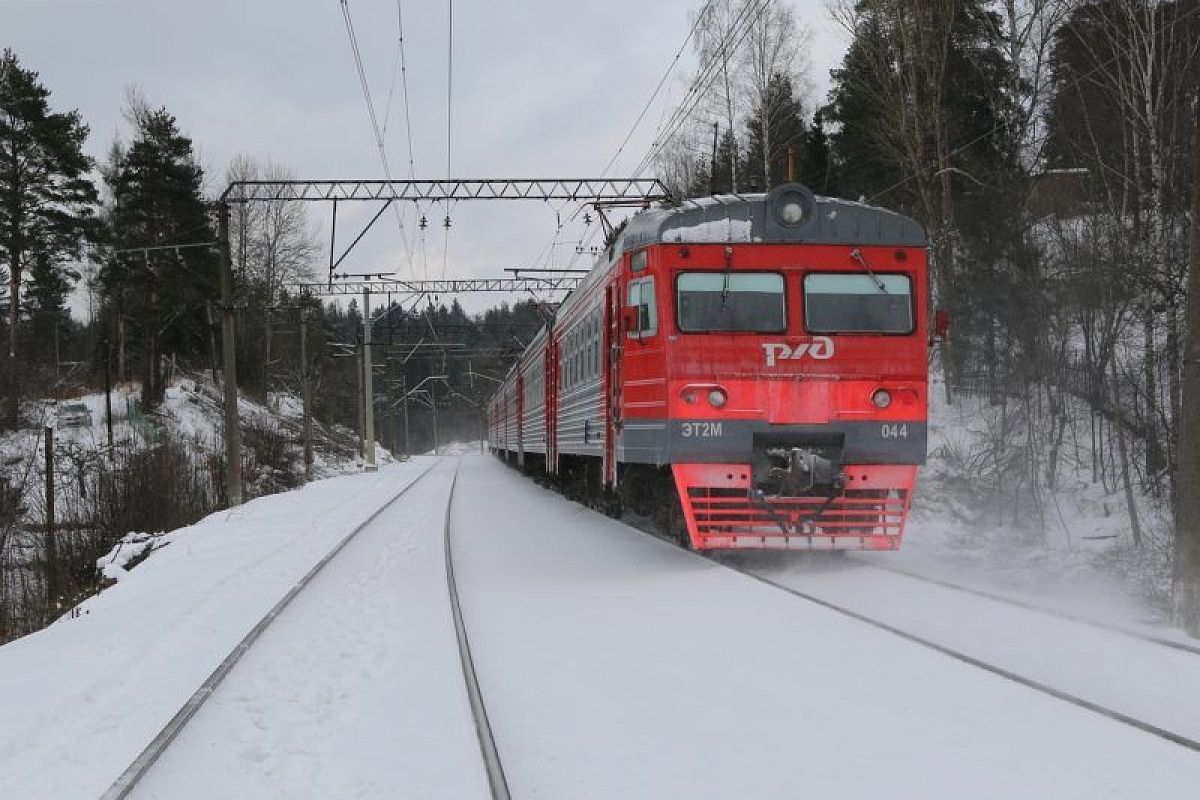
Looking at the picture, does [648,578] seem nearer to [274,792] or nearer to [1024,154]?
[274,792]

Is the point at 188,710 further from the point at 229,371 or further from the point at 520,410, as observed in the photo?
the point at 520,410

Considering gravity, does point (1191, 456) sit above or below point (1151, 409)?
below

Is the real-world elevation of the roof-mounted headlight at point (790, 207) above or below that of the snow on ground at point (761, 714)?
above

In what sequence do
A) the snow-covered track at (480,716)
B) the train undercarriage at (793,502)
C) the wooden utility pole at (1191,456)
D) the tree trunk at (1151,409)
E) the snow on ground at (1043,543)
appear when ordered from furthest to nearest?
the tree trunk at (1151,409)
the train undercarriage at (793,502)
the snow on ground at (1043,543)
the wooden utility pole at (1191,456)
the snow-covered track at (480,716)

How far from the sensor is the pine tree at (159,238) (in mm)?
39875

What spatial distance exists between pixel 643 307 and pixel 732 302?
82 cm

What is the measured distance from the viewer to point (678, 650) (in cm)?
622

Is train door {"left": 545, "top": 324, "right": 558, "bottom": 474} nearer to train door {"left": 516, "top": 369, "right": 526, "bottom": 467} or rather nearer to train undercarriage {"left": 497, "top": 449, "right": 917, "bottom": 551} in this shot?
train door {"left": 516, "top": 369, "right": 526, "bottom": 467}

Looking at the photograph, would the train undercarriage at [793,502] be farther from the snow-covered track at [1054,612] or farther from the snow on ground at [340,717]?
the snow on ground at [340,717]

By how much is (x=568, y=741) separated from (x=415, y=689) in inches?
50.3

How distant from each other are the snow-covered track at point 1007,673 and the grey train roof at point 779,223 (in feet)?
10.8

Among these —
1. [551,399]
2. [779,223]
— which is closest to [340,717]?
[779,223]

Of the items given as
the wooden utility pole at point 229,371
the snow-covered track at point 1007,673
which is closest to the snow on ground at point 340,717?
the snow-covered track at point 1007,673

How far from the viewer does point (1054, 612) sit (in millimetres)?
7152
